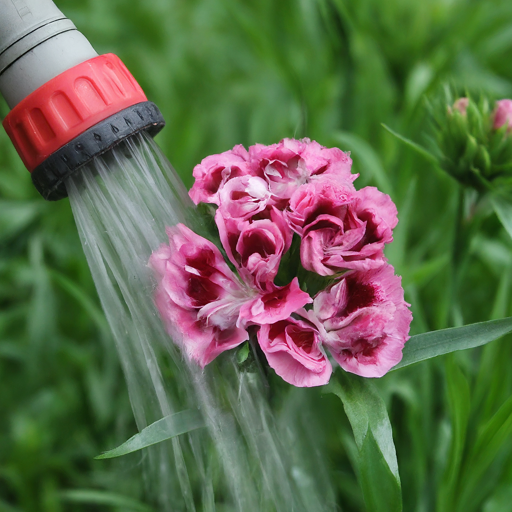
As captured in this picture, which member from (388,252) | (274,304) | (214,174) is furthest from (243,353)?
(388,252)

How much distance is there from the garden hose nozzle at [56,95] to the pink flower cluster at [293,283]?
0.35ft

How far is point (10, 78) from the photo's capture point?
0.46 m

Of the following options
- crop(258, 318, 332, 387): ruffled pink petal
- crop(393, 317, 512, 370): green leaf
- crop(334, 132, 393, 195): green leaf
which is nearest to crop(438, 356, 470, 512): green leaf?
crop(393, 317, 512, 370): green leaf

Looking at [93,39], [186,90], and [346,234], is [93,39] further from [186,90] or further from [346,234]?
[346,234]

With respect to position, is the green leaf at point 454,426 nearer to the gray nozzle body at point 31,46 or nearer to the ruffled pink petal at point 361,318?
the ruffled pink petal at point 361,318

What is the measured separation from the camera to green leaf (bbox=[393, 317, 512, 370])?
448mm

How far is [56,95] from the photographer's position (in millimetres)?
447

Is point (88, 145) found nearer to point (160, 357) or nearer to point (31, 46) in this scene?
point (31, 46)

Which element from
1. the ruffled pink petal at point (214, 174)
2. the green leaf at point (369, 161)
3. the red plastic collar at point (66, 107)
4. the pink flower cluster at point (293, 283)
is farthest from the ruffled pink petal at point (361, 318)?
the green leaf at point (369, 161)

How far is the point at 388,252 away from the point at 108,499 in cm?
53

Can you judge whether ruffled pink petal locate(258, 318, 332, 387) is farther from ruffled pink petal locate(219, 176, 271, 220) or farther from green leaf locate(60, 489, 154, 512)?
green leaf locate(60, 489, 154, 512)

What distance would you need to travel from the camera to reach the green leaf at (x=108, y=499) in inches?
28.1

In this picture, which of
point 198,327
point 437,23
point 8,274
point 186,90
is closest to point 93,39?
point 186,90

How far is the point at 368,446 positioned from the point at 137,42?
1420 mm
